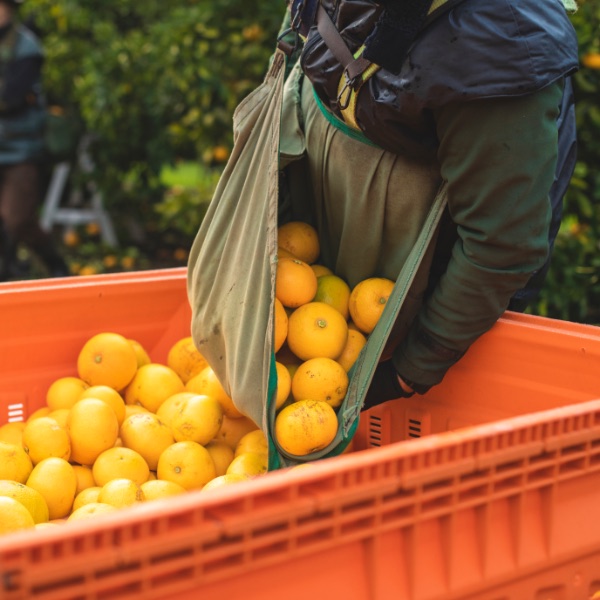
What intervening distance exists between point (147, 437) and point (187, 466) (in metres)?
0.20

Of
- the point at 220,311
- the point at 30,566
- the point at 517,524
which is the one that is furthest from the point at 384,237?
the point at 30,566

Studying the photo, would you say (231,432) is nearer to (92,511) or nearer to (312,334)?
(312,334)

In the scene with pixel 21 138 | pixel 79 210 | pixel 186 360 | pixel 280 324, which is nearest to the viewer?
pixel 280 324

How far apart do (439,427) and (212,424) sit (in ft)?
2.03

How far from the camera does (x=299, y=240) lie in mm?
2406

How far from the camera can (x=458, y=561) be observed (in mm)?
1459

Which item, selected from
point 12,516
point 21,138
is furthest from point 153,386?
point 21,138

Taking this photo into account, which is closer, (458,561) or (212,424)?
(458,561)

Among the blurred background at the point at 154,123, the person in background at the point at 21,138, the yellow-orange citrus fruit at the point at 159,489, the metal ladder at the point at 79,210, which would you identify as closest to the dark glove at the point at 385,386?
the yellow-orange citrus fruit at the point at 159,489

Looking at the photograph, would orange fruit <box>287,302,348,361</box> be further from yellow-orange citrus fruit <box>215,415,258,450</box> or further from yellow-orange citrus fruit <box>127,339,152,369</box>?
yellow-orange citrus fruit <box>127,339,152,369</box>

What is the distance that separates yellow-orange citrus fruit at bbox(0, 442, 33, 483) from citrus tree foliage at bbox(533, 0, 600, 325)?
2.30m

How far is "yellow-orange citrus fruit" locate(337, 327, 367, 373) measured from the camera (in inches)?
89.7

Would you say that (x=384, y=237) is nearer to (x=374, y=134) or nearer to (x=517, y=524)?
(x=374, y=134)

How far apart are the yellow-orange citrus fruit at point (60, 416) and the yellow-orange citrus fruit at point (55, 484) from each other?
0.22 m
